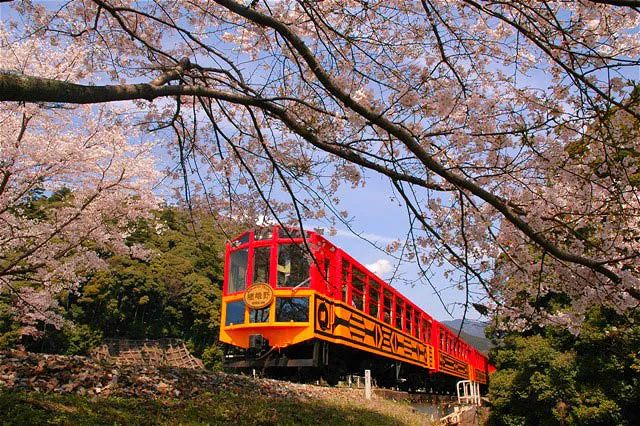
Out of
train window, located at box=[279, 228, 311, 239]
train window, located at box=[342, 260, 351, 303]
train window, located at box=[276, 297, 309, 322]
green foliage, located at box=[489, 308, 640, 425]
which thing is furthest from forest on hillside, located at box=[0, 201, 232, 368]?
train window, located at box=[279, 228, 311, 239]

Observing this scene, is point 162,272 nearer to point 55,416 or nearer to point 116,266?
point 116,266

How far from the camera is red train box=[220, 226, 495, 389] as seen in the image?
8188 mm

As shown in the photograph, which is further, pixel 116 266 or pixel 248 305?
pixel 116 266

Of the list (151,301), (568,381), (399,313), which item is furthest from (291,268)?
(151,301)

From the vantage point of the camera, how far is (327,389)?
Answer: 8.04 m

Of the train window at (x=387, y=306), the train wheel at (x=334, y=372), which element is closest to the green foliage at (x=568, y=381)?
the train window at (x=387, y=306)

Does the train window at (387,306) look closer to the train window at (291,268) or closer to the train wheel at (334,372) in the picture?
the train wheel at (334,372)

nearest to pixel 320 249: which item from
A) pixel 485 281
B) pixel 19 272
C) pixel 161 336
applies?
pixel 485 281

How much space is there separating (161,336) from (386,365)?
15.9 meters

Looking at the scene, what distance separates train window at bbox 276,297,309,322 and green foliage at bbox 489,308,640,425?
539 centimetres

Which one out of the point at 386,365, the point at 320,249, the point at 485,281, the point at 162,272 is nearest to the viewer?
the point at 485,281

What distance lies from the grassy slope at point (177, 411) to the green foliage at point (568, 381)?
5.87 metres

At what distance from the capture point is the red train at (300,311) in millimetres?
8188

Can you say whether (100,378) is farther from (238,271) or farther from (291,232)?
(238,271)
